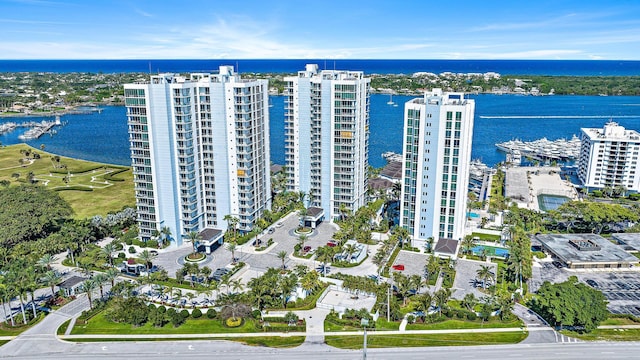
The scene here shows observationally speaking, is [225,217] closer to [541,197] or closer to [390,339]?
[390,339]

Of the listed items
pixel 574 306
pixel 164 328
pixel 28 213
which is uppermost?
pixel 28 213

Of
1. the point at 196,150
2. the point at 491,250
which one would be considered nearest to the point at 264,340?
the point at 196,150

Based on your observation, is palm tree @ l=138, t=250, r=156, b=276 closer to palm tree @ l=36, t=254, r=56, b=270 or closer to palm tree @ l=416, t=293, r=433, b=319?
palm tree @ l=36, t=254, r=56, b=270

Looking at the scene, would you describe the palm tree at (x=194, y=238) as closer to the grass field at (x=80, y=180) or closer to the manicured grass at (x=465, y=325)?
the grass field at (x=80, y=180)

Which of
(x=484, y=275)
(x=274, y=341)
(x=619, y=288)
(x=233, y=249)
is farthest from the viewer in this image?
(x=233, y=249)

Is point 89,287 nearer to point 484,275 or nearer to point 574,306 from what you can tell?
point 484,275

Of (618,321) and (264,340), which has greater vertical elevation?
(618,321)

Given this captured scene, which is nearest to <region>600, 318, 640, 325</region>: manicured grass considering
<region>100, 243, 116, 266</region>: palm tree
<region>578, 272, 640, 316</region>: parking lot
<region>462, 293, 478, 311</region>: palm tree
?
<region>578, 272, 640, 316</region>: parking lot
